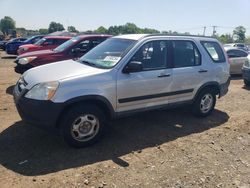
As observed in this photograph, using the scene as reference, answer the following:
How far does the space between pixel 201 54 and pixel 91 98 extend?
9.37ft

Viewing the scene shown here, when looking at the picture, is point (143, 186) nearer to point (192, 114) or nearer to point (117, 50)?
point (117, 50)

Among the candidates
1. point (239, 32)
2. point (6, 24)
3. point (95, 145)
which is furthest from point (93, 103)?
point (6, 24)

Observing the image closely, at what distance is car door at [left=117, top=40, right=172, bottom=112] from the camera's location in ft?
16.2

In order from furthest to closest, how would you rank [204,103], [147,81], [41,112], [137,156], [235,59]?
[235,59], [204,103], [147,81], [137,156], [41,112]

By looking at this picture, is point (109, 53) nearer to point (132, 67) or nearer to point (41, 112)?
point (132, 67)

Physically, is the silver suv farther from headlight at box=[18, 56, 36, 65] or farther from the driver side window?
headlight at box=[18, 56, 36, 65]

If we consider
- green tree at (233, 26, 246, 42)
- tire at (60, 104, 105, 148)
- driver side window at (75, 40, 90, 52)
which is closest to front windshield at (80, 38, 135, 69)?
tire at (60, 104, 105, 148)

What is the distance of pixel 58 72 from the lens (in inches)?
187

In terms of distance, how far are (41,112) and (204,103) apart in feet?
12.2

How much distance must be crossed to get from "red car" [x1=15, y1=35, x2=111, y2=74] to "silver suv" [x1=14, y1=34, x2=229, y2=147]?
330 cm

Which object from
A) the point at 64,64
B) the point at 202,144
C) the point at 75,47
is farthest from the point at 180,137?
the point at 75,47

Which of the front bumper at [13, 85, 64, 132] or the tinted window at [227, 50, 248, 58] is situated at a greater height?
the tinted window at [227, 50, 248, 58]

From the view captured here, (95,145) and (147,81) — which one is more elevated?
(147,81)

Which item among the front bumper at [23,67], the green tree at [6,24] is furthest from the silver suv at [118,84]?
the green tree at [6,24]
